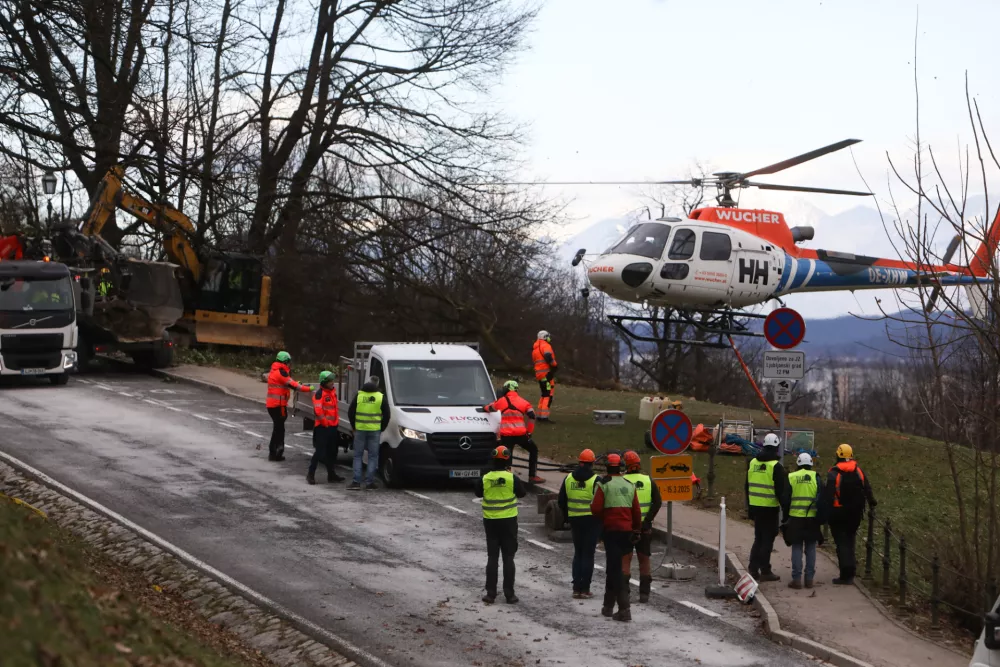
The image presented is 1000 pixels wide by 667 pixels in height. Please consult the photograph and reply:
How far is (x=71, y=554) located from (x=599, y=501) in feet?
18.0

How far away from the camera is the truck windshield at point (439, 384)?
20.5 m

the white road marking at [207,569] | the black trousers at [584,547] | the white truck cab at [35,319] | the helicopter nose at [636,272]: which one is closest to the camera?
the white road marking at [207,569]

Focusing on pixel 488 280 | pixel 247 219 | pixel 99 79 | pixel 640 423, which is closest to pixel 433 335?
pixel 488 280

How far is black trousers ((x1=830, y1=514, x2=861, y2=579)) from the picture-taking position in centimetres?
1482

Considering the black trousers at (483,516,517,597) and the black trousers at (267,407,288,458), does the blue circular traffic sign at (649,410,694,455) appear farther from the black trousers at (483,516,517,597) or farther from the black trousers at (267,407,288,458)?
the black trousers at (267,407,288,458)

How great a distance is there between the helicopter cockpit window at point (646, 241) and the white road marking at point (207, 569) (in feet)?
40.9

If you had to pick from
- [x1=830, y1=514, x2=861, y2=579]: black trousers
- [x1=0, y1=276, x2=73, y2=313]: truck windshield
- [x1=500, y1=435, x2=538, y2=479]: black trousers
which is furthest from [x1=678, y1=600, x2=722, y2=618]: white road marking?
[x1=0, y1=276, x2=73, y2=313]: truck windshield

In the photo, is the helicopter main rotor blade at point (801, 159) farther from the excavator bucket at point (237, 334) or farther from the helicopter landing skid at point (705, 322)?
the excavator bucket at point (237, 334)

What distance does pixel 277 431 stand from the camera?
21.3 metres

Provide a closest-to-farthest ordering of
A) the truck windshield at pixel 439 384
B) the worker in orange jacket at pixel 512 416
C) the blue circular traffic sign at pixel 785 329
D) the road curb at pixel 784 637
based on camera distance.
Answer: the road curb at pixel 784 637 → the blue circular traffic sign at pixel 785 329 → the worker in orange jacket at pixel 512 416 → the truck windshield at pixel 439 384

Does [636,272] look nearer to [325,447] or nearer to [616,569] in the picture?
[325,447]

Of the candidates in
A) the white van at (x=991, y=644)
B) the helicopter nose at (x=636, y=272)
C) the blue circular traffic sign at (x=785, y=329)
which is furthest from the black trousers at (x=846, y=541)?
the helicopter nose at (x=636, y=272)

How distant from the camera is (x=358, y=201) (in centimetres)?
3938

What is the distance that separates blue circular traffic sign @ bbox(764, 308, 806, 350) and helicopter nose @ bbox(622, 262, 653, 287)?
8.80m
